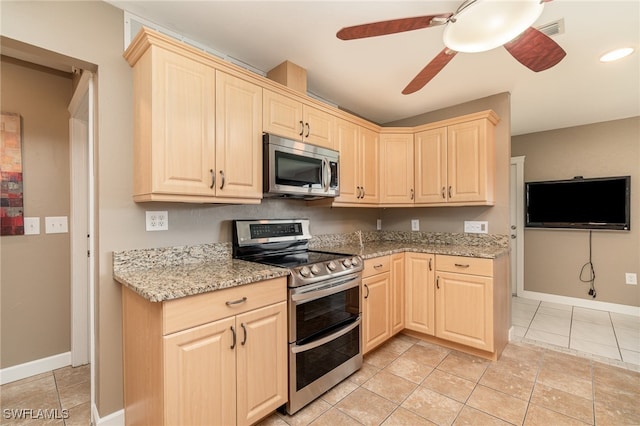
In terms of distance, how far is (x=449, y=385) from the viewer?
2109 mm

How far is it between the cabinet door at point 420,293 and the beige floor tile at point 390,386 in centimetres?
73

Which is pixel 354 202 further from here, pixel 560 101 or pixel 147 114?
pixel 560 101

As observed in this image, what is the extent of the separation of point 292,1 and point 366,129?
1.51 meters

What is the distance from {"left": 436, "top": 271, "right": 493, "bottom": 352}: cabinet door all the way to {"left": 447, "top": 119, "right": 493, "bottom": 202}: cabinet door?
806 mm

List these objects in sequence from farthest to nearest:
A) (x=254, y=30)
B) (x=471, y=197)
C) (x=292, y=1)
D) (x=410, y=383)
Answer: (x=471, y=197), (x=410, y=383), (x=254, y=30), (x=292, y=1)

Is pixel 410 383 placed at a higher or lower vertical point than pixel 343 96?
lower

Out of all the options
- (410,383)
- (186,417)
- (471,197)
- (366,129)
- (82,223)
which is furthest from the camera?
(366,129)

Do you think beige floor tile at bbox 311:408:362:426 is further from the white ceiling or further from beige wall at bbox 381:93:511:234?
the white ceiling

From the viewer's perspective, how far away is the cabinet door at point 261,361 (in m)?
1.54

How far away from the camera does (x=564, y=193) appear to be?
155 inches

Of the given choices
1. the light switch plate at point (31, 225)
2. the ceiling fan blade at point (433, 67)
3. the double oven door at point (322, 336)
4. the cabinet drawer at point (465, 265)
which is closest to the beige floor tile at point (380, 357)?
the double oven door at point (322, 336)

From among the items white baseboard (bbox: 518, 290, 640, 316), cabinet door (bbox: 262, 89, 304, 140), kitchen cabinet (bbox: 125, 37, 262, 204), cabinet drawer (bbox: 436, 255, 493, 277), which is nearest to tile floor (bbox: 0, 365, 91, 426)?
kitchen cabinet (bbox: 125, 37, 262, 204)

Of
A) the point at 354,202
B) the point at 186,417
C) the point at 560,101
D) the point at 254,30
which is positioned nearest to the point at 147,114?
the point at 254,30

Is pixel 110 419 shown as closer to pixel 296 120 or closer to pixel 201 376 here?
pixel 201 376
